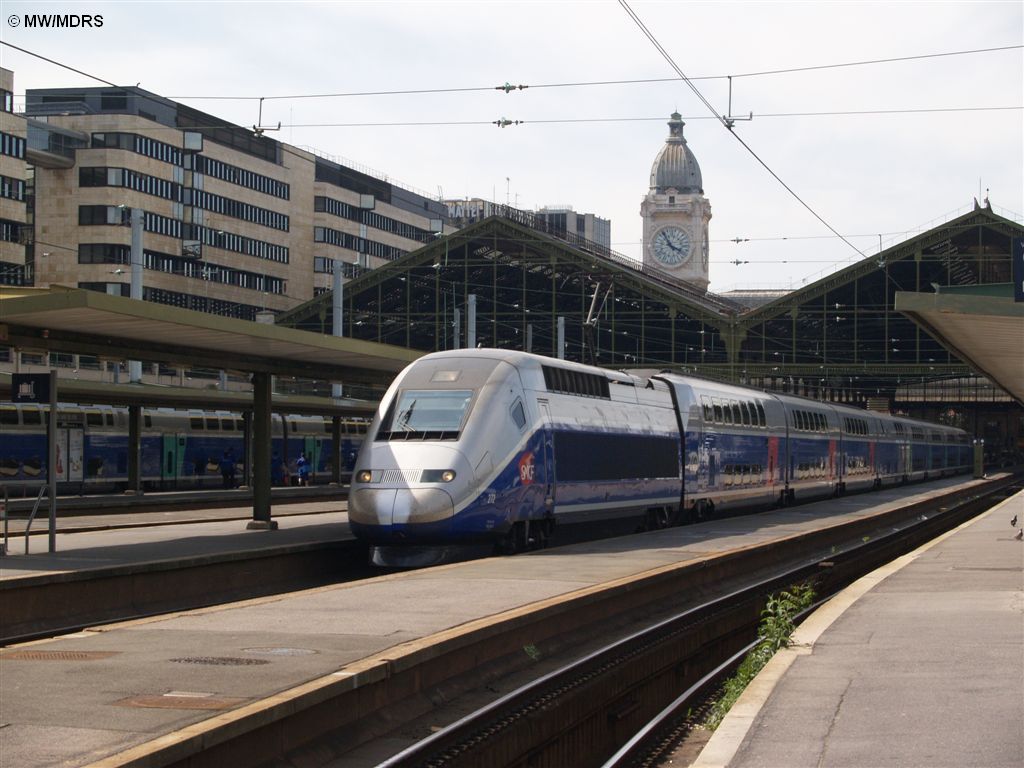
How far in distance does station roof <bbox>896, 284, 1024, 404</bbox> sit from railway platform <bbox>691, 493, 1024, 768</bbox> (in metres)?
5.60

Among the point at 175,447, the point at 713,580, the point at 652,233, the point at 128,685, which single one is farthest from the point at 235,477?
the point at 652,233

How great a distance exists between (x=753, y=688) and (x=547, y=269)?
63.4 meters

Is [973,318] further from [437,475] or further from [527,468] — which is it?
[437,475]

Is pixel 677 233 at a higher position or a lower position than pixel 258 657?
higher

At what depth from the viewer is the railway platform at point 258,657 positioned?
8164mm

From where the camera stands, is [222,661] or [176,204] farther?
[176,204]

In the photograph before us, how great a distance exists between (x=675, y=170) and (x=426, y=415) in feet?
555

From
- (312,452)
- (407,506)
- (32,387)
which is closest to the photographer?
(32,387)

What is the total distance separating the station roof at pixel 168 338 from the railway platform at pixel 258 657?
340cm

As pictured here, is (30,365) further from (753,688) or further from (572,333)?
(753,688)

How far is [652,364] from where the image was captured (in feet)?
247

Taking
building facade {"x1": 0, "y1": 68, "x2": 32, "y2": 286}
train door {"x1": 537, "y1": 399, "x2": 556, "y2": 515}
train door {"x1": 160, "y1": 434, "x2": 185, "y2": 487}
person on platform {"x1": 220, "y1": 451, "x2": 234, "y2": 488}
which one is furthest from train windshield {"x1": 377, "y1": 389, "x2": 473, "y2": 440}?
building facade {"x1": 0, "y1": 68, "x2": 32, "y2": 286}

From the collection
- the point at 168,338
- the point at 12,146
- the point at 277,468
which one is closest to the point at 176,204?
the point at 12,146

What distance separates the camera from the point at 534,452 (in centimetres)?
2255
